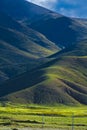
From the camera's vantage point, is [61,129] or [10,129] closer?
[10,129]

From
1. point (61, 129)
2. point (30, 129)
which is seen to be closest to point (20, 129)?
point (30, 129)

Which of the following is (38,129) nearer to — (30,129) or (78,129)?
(30,129)

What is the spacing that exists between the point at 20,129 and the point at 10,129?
9.42ft

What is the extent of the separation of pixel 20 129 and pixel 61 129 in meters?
7.79

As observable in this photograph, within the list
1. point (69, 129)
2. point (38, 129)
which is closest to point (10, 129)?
point (38, 129)

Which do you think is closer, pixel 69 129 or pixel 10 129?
pixel 10 129

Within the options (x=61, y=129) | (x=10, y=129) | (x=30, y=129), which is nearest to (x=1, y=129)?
(x=10, y=129)

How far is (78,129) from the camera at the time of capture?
251 feet

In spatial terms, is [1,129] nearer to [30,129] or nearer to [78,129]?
[30,129]

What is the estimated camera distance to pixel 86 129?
76.1 metres

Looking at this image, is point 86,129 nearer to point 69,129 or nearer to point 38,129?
point 69,129

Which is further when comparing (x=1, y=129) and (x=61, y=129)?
(x=61, y=129)

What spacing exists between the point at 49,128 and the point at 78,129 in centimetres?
490

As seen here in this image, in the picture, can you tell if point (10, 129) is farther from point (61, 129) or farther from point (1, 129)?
point (61, 129)
